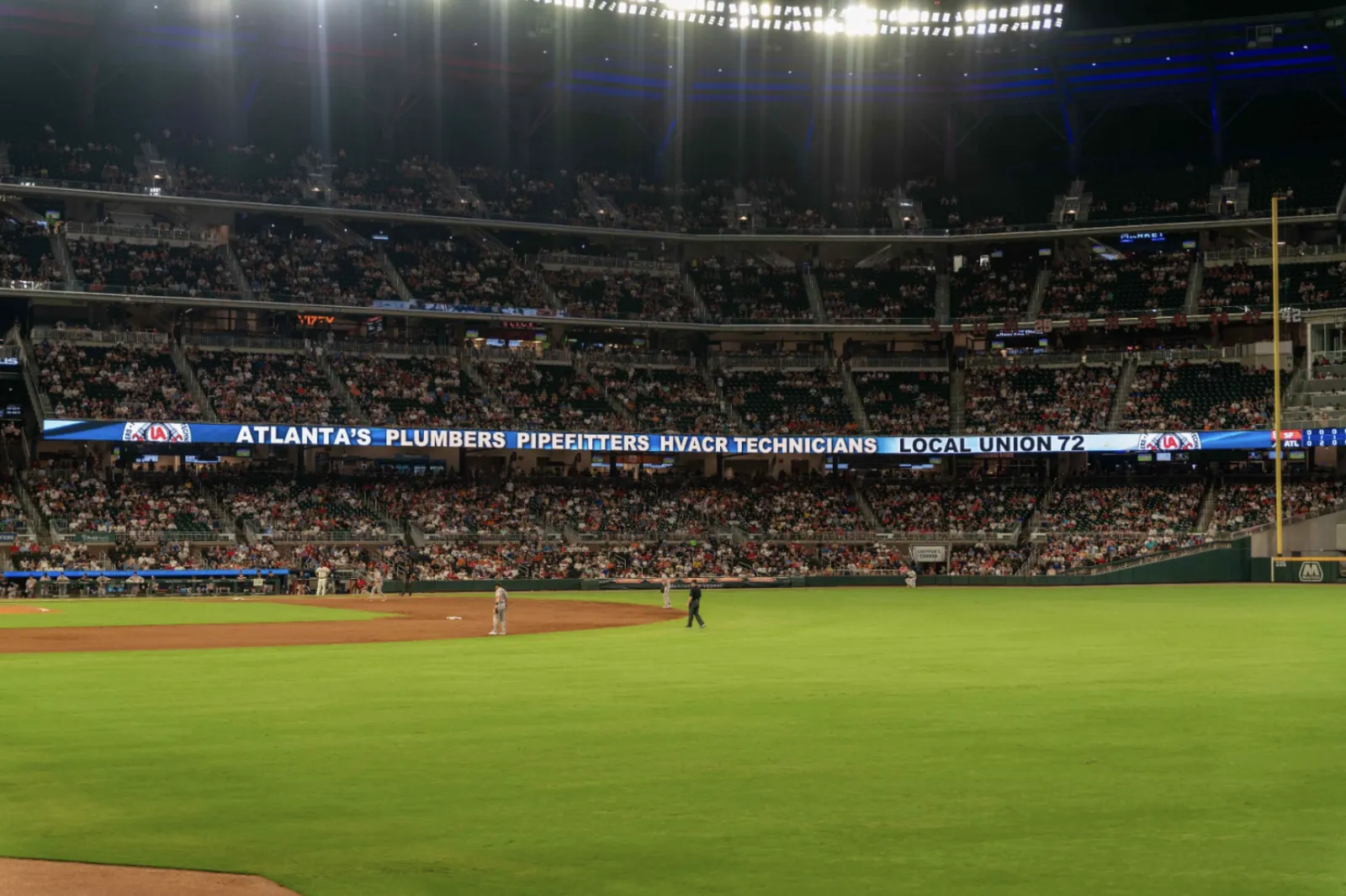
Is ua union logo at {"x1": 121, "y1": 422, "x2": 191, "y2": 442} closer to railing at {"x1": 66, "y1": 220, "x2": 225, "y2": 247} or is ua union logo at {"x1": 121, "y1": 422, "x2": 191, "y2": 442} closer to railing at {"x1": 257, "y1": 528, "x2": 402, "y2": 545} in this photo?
railing at {"x1": 257, "y1": 528, "x2": 402, "y2": 545}

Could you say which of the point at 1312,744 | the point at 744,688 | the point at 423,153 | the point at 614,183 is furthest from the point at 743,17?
the point at 1312,744

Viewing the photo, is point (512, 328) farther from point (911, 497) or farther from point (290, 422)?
point (911, 497)

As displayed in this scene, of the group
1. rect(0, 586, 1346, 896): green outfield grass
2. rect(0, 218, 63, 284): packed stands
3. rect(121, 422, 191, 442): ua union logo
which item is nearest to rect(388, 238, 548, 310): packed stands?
rect(121, 422, 191, 442): ua union logo

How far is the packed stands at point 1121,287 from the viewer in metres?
72.5

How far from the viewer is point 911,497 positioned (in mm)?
70500

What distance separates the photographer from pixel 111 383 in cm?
6109

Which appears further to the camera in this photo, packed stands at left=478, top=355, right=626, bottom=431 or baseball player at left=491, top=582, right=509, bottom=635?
packed stands at left=478, top=355, right=626, bottom=431

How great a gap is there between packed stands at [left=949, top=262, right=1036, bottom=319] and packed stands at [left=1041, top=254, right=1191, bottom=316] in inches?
55.6

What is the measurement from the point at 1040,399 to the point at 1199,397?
7.88m

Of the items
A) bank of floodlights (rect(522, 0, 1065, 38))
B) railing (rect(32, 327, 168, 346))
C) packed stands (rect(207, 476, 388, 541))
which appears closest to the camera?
packed stands (rect(207, 476, 388, 541))

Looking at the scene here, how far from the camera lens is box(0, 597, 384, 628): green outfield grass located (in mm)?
36281

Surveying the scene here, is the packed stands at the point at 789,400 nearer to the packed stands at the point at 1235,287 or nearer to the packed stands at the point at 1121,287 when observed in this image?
the packed stands at the point at 1121,287

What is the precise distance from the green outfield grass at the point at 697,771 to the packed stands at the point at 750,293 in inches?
2022

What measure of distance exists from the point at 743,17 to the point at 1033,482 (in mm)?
28463
